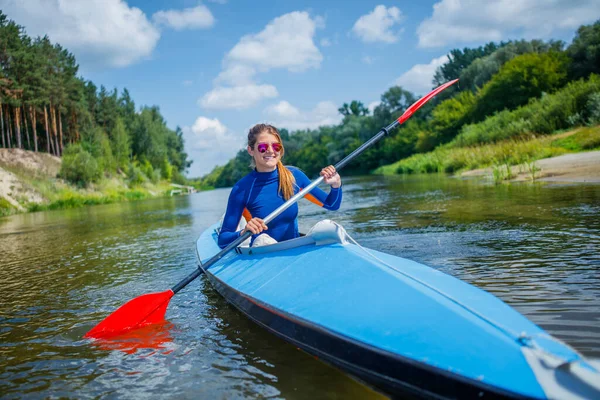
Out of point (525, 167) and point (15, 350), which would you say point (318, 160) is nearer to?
point (525, 167)

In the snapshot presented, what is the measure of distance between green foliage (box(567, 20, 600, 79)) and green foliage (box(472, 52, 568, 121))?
657mm

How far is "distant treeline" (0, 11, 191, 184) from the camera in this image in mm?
33344

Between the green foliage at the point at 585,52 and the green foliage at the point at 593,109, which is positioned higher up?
the green foliage at the point at 585,52

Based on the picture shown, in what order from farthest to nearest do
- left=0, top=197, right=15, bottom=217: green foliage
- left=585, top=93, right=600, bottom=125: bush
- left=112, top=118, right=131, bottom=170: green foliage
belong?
left=112, top=118, right=131, bottom=170: green foliage
left=0, top=197, right=15, bottom=217: green foliage
left=585, top=93, right=600, bottom=125: bush

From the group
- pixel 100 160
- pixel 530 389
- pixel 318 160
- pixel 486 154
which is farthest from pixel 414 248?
pixel 318 160

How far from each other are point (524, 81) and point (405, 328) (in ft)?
121

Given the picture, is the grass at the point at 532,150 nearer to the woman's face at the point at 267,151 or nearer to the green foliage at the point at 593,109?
the green foliage at the point at 593,109

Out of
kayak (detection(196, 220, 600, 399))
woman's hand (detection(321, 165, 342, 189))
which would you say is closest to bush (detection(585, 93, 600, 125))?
woman's hand (detection(321, 165, 342, 189))

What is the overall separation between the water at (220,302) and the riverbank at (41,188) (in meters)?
19.8

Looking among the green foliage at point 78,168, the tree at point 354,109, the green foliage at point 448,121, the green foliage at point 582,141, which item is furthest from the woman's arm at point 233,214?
the tree at point 354,109

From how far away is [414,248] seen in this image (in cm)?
587

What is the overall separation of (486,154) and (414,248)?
15.8 metres

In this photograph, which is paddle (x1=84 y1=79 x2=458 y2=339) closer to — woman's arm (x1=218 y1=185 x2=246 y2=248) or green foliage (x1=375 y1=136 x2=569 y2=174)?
woman's arm (x1=218 y1=185 x2=246 y2=248)

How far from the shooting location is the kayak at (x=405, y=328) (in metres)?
1.67
